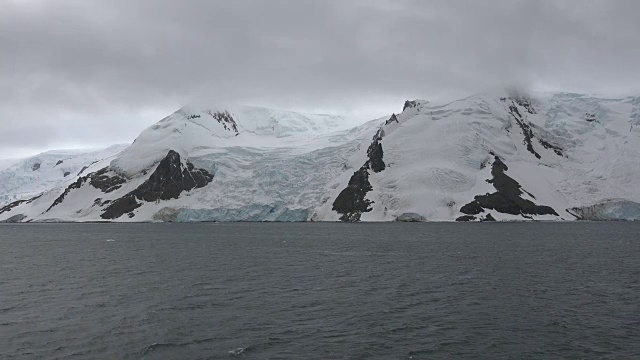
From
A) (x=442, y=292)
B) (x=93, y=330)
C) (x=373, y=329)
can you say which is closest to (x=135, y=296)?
(x=93, y=330)

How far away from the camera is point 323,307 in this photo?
48969 millimetres

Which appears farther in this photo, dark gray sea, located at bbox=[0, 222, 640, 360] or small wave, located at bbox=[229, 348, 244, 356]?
dark gray sea, located at bbox=[0, 222, 640, 360]

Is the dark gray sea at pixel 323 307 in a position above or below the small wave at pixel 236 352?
above

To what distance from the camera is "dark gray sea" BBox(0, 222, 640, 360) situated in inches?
1437

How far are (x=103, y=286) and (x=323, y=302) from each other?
85.0 ft

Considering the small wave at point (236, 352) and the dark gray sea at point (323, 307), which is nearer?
the small wave at point (236, 352)

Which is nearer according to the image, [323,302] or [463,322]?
[463,322]

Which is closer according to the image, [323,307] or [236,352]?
[236,352]

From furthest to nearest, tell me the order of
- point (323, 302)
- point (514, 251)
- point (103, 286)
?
point (514, 251) < point (103, 286) < point (323, 302)

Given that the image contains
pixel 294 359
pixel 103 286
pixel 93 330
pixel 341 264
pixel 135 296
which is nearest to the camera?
pixel 294 359

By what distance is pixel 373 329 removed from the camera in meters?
41.4

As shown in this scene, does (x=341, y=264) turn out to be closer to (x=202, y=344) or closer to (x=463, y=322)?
(x=463, y=322)

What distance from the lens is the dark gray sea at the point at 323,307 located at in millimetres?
36500

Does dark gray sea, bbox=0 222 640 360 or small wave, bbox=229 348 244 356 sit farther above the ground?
dark gray sea, bbox=0 222 640 360
